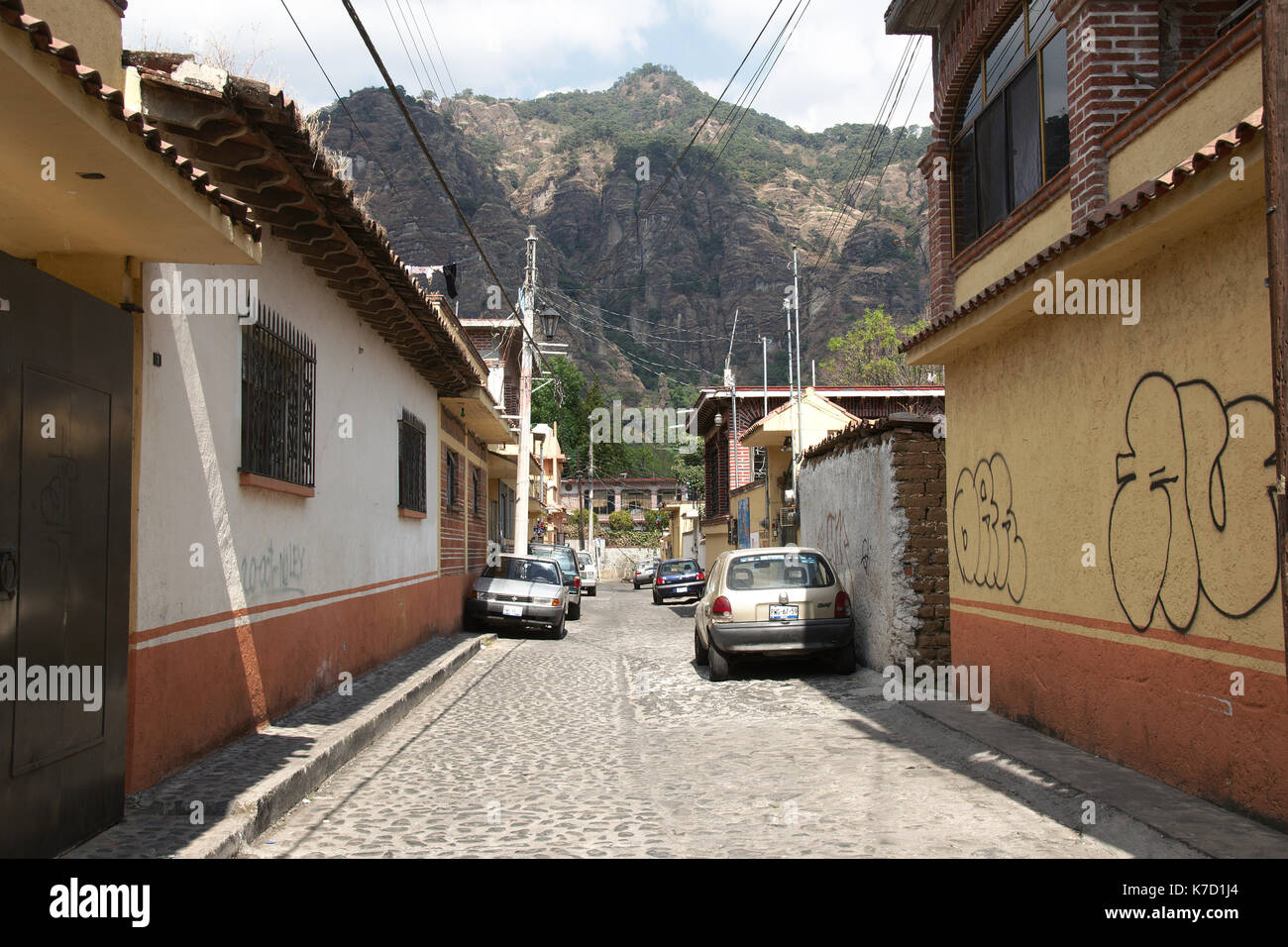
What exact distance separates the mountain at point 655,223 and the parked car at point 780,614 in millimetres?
75565

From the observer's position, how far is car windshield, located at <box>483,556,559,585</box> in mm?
20188

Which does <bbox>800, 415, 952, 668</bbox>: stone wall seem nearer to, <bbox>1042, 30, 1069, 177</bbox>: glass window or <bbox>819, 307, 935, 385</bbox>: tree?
<bbox>1042, 30, 1069, 177</bbox>: glass window

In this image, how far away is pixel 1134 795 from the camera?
19.0ft

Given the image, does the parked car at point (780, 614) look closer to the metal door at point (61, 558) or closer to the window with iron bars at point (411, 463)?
the window with iron bars at point (411, 463)

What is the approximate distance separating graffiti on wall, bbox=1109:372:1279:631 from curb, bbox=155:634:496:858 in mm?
5331

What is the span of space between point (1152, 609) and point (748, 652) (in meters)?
6.07

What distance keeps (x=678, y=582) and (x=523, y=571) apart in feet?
43.3

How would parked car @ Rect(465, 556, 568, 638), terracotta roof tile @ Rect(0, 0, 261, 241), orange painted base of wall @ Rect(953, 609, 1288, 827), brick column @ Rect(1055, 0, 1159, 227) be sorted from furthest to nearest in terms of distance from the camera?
parked car @ Rect(465, 556, 568, 638), brick column @ Rect(1055, 0, 1159, 227), orange painted base of wall @ Rect(953, 609, 1288, 827), terracotta roof tile @ Rect(0, 0, 261, 241)

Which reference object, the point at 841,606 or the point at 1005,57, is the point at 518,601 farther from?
the point at 1005,57

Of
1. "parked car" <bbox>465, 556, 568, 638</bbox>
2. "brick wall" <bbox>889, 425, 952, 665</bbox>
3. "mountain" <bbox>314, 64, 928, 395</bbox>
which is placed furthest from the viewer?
"mountain" <bbox>314, 64, 928, 395</bbox>

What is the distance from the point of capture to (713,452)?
4238 centimetres

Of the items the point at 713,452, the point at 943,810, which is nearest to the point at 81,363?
the point at 943,810

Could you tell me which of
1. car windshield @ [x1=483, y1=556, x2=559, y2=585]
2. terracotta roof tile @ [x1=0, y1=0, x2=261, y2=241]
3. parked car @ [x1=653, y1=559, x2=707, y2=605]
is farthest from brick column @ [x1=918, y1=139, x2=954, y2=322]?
parked car @ [x1=653, y1=559, x2=707, y2=605]
